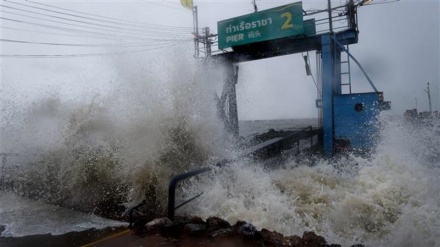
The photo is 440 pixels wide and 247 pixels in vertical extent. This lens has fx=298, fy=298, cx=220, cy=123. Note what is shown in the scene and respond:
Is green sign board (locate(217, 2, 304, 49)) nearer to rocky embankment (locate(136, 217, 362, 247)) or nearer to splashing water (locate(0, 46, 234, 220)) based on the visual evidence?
splashing water (locate(0, 46, 234, 220))

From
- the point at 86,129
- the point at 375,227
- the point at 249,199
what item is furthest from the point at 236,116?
the point at 375,227

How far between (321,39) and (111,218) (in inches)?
413

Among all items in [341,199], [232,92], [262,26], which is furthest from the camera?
[232,92]

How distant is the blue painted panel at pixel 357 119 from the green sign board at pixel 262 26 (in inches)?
134

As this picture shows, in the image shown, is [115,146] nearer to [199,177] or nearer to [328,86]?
[199,177]

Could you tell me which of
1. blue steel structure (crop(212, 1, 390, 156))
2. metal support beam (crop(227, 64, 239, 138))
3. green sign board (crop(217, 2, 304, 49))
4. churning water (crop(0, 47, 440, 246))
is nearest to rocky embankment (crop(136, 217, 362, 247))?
churning water (crop(0, 47, 440, 246))

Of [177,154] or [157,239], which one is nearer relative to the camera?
[157,239]

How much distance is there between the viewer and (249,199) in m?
6.08

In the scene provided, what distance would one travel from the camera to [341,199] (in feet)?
20.8

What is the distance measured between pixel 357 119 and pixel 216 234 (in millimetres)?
9046

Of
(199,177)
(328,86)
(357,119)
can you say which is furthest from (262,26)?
(199,177)

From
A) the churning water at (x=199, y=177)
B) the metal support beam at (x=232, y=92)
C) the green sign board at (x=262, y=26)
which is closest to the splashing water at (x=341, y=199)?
the churning water at (x=199, y=177)

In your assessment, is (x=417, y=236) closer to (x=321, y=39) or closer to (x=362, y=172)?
(x=362, y=172)

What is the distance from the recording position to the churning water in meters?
5.33
